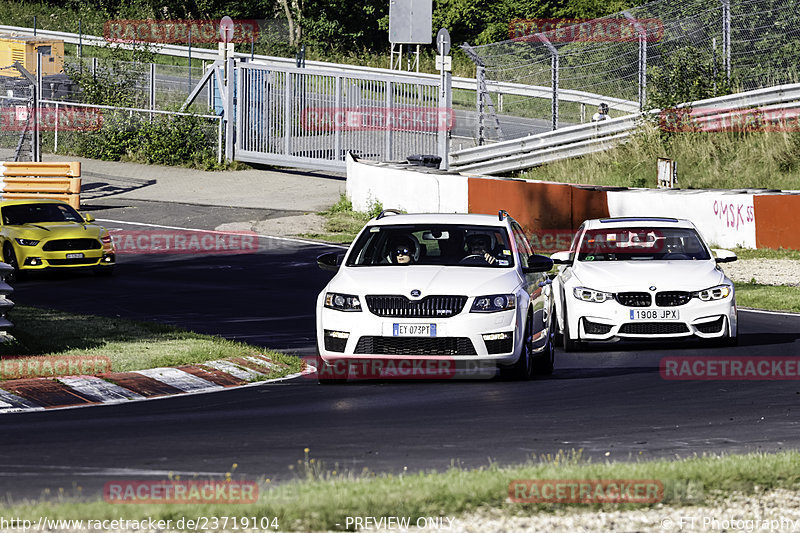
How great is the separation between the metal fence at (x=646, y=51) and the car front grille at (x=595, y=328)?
1719 centimetres

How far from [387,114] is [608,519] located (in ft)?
106

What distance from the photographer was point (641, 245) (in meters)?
16.1

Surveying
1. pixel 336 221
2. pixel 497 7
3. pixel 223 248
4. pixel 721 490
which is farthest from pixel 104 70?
pixel 721 490

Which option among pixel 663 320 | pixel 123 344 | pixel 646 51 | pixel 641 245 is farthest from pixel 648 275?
pixel 646 51

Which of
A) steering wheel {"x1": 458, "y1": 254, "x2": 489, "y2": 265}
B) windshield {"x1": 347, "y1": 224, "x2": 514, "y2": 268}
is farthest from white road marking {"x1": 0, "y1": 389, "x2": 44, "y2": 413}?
steering wheel {"x1": 458, "y1": 254, "x2": 489, "y2": 265}

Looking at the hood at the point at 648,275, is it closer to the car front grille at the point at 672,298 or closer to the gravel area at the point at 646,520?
the car front grille at the point at 672,298

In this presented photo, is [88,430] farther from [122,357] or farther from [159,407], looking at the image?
[122,357]

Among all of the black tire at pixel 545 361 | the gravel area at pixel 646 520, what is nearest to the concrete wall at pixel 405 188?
the black tire at pixel 545 361

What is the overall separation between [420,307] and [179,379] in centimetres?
252

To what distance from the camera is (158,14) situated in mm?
67125

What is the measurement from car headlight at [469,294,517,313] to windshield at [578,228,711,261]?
3601 millimetres

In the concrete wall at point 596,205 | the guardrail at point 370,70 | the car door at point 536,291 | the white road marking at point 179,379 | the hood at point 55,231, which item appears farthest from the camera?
the guardrail at point 370,70

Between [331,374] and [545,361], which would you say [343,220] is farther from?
[331,374]

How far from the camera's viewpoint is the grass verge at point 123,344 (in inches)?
530
